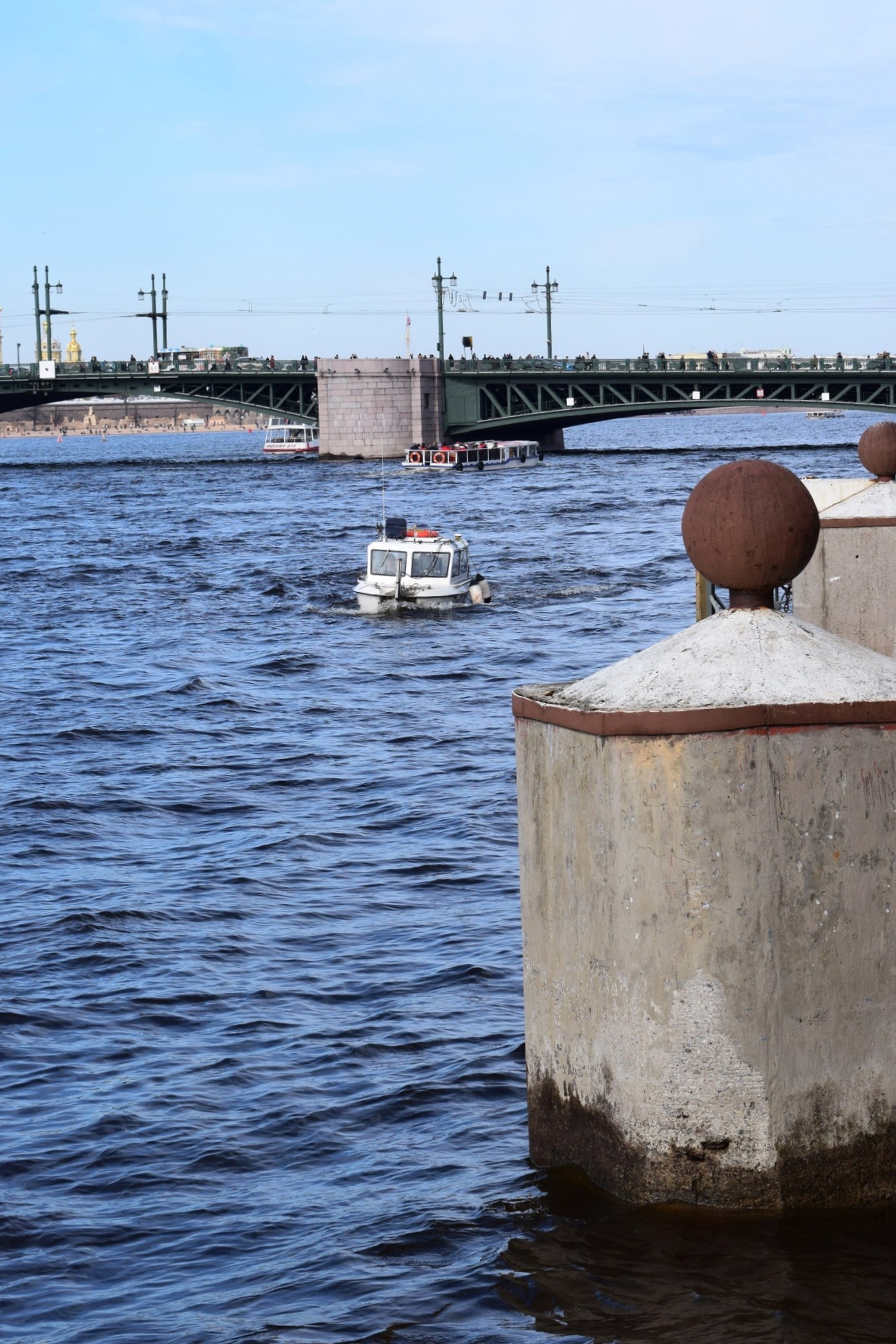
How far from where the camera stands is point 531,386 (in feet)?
336

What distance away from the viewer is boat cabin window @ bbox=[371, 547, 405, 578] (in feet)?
124

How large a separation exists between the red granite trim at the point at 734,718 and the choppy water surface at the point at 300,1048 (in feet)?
5.70

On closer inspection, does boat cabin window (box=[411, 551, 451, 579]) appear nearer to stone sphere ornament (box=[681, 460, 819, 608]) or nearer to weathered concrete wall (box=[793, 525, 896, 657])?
weathered concrete wall (box=[793, 525, 896, 657])

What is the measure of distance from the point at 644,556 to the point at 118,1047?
4152 centimetres

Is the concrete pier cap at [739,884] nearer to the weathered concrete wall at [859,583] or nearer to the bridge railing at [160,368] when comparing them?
the weathered concrete wall at [859,583]

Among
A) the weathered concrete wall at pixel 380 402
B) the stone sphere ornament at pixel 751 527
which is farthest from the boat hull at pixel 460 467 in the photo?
the stone sphere ornament at pixel 751 527

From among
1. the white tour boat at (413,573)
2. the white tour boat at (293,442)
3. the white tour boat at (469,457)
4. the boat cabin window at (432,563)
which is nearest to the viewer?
the white tour boat at (413,573)

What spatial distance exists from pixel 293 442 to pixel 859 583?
375 ft

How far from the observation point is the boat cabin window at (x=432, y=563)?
3775cm

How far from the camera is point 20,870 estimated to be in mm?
15906

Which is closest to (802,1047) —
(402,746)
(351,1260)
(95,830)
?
(351,1260)

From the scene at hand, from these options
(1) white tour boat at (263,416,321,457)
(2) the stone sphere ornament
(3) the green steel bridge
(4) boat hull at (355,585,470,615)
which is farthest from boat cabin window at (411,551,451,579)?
(1) white tour boat at (263,416,321,457)

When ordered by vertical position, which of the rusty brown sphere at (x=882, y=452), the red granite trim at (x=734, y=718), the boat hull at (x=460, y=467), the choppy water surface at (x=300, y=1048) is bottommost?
the choppy water surface at (x=300, y=1048)

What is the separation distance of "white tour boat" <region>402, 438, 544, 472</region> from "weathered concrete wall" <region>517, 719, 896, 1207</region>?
9200cm
